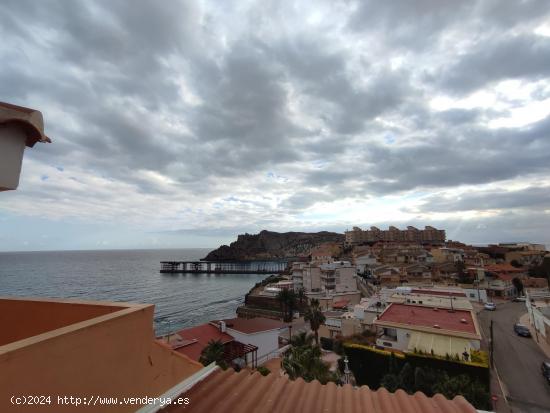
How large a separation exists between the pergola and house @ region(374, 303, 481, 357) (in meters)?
10.2

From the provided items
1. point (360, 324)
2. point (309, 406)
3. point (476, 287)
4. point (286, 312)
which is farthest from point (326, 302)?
point (309, 406)

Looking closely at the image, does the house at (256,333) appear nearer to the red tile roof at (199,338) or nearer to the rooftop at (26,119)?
the red tile roof at (199,338)

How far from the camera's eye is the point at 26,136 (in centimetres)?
315

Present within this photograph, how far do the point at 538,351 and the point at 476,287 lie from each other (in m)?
27.4

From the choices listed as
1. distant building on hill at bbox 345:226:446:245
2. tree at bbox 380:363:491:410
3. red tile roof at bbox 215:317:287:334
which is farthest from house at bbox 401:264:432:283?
distant building on hill at bbox 345:226:446:245

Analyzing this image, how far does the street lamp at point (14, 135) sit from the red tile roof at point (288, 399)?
2817 millimetres

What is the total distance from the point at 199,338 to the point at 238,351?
131 inches

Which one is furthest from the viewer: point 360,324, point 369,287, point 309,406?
point 369,287

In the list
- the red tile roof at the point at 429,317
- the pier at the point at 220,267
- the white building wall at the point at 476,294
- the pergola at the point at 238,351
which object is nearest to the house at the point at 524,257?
the white building wall at the point at 476,294

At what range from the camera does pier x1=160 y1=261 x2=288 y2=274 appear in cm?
12267

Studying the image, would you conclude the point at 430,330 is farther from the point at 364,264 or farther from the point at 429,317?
the point at 364,264

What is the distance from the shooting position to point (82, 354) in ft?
8.30

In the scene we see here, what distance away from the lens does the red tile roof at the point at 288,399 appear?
3.19 m

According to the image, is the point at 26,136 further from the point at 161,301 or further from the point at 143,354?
the point at 161,301
